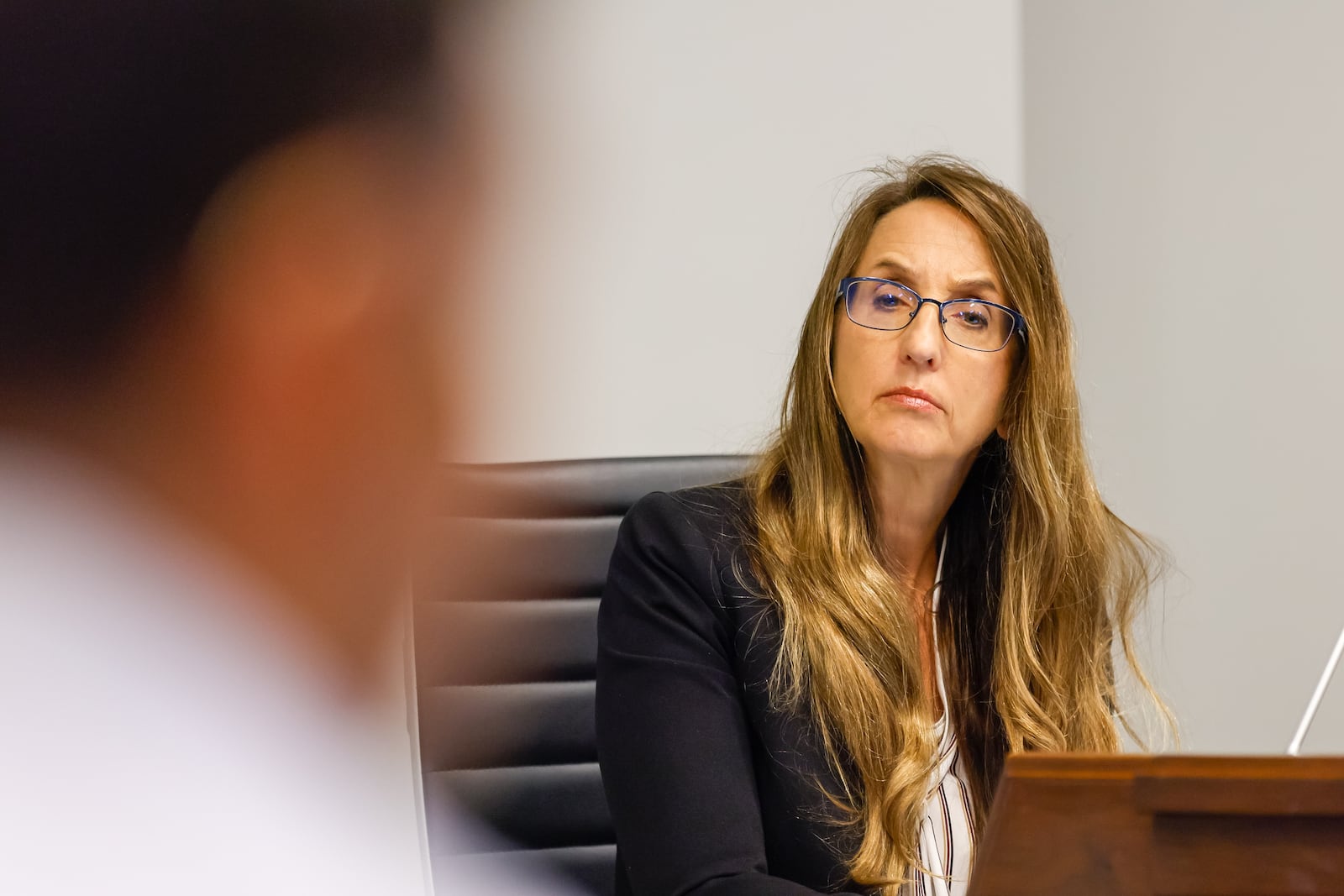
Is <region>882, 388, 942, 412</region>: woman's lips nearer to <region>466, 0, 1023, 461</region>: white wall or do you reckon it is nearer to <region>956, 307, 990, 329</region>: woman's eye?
<region>956, 307, 990, 329</region>: woman's eye

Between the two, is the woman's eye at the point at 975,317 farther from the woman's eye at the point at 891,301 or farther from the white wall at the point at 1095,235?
the white wall at the point at 1095,235

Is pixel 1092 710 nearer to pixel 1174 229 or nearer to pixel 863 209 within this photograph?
pixel 863 209

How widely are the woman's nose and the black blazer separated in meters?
0.17

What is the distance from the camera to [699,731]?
0.69m

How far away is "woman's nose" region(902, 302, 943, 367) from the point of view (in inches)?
31.0

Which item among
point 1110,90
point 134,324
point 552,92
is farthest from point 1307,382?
point 134,324

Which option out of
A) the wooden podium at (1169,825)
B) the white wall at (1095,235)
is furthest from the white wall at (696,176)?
the wooden podium at (1169,825)

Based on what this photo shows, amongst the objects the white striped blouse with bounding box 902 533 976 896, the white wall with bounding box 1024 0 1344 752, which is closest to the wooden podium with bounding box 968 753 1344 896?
the white striped blouse with bounding box 902 533 976 896

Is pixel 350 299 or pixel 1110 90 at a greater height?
pixel 1110 90

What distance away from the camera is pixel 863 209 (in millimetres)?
870

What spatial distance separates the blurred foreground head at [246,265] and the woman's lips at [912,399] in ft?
1.04

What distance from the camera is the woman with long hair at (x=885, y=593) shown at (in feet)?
2.34

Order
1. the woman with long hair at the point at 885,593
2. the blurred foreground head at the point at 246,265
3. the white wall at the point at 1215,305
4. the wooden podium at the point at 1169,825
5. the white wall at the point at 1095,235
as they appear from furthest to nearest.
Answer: the white wall at the point at 1215,305 → the white wall at the point at 1095,235 → the woman with long hair at the point at 885,593 → the blurred foreground head at the point at 246,265 → the wooden podium at the point at 1169,825

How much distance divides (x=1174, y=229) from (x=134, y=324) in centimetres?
109
